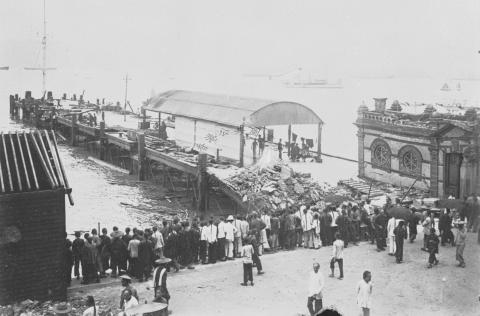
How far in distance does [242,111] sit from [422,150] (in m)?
11.6

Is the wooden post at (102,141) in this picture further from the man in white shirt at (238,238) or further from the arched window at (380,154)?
the man in white shirt at (238,238)

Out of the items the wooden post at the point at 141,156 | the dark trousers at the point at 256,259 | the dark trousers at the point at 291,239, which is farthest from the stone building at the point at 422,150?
the dark trousers at the point at 256,259

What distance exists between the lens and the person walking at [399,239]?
58.2 ft

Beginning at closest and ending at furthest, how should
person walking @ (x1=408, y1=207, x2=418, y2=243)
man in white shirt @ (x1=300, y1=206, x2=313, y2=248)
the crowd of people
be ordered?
the crowd of people < man in white shirt @ (x1=300, y1=206, x2=313, y2=248) < person walking @ (x1=408, y1=207, x2=418, y2=243)

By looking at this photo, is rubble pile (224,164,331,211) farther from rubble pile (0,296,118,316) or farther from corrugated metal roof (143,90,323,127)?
rubble pile (0,296,118,316)

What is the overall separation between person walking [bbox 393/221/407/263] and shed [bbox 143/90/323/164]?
16.4 metres

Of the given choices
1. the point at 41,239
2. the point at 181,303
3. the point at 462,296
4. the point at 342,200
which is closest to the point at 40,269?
the point at 41,239

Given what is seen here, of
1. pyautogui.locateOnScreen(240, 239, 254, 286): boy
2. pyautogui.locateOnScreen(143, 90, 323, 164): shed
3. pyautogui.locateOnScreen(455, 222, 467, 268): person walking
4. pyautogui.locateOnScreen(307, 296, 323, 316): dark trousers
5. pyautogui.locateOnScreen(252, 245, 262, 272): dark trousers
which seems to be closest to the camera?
pyautogui.locateOnScreen(307, 296, 323, 316): dark trousers

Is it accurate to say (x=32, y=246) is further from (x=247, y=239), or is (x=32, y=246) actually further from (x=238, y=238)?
(x=238, y=238)

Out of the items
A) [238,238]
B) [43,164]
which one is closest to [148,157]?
[238,238]

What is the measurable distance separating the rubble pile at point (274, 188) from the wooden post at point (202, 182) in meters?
1.45

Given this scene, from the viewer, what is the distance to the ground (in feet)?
47.8

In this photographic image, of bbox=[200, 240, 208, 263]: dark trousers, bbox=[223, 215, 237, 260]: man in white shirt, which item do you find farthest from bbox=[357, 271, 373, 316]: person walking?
bbox=[200, 240, 208, 263]: dark trousers

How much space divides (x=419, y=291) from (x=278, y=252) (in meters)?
5.42
